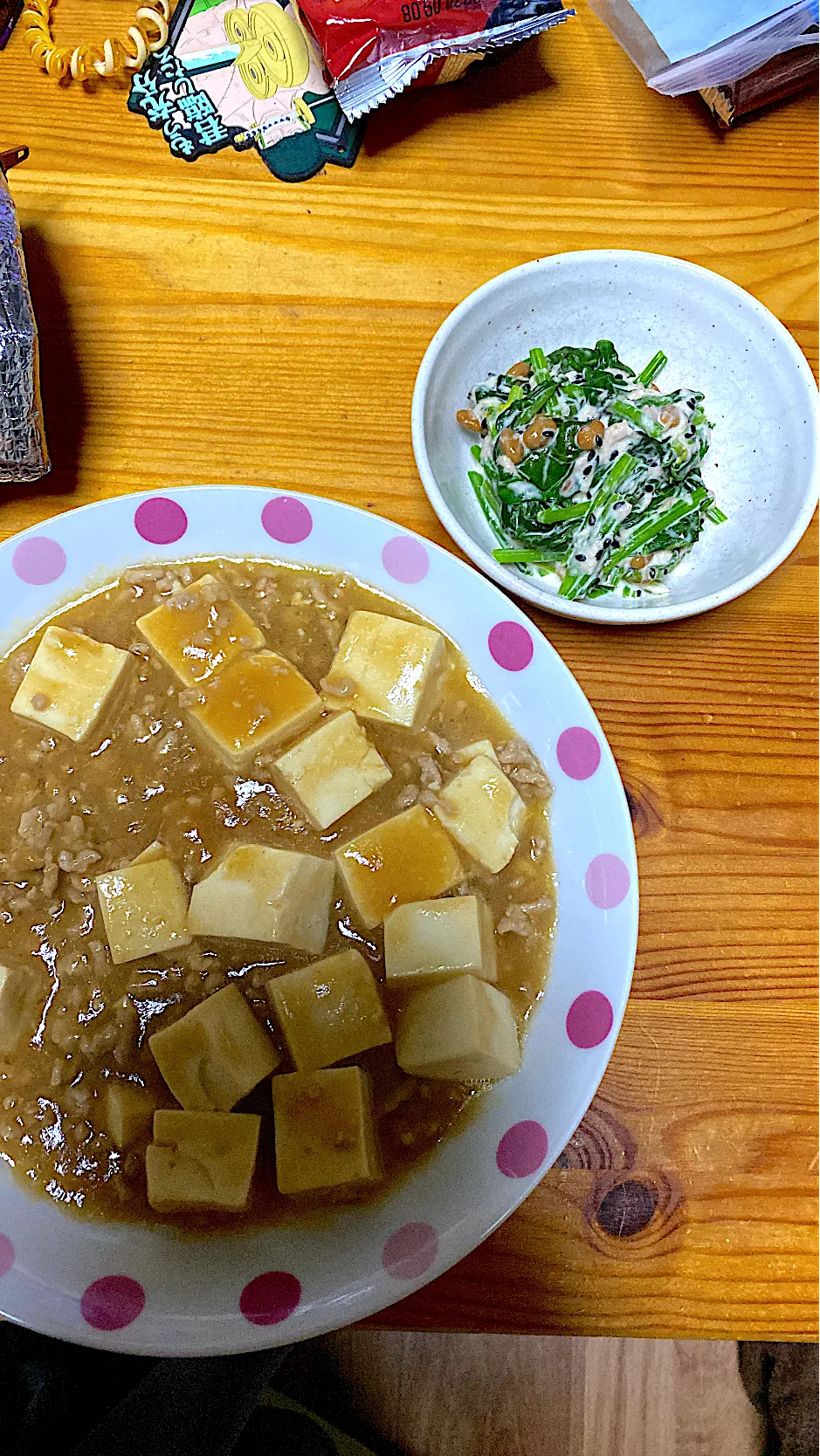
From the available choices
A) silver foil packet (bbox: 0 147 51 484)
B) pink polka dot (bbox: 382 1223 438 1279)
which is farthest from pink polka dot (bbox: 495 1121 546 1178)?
silver foil packet (bbox: 0 147 51 484)

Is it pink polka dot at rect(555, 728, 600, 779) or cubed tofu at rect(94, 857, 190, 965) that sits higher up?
cubed tofu at rect(94, 857, 190, 965)

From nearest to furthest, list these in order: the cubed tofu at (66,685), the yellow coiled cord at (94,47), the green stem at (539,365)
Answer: the cubed tofu at (66,685), the green stem at (539,365), the yellow coiled cord at (94,47)

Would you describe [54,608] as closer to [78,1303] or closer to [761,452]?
[78,1303]

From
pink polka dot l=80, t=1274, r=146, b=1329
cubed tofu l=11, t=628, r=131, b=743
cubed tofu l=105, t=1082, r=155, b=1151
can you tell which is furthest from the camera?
cubed tofu l=11, t=628, r=131, b=743

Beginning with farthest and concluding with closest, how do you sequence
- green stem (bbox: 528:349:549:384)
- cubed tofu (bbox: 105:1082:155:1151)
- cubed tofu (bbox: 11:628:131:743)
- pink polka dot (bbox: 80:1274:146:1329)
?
green stem (bbox: 528:349:549:384) → cubed tofu (bbox: 11:628:131:743) → cubed tofu (bbox: 105:1082:155:1151) → pink polka dot (bbox: 80:1274:146:1329)

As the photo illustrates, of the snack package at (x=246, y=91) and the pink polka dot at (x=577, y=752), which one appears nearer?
the pink polka dot at (x=577, y=752)

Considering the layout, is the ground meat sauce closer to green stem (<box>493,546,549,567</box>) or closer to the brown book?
green stem (<box>493,546,549,567</box>)

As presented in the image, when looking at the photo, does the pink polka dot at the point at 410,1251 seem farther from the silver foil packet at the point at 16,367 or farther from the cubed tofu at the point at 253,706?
the silver foil packet at the point at 16,367

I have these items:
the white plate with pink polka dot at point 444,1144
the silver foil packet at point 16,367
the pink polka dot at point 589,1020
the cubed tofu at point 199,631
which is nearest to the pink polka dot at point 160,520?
the white plate with pink polka dot at point 444,1144
